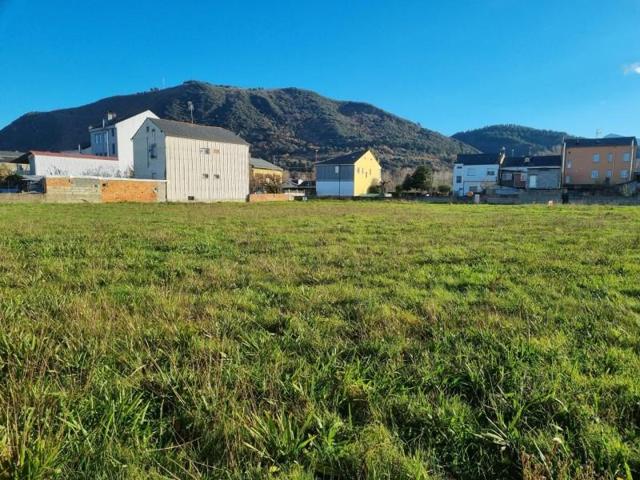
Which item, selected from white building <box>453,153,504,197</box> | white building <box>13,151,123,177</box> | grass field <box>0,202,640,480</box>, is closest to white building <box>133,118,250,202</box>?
white building <box>13,151,123,177</box>

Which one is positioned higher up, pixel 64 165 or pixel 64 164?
pixel 64 164

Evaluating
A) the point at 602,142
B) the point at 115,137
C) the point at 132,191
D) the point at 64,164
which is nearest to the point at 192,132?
the point at 132,191

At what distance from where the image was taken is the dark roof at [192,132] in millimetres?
43281

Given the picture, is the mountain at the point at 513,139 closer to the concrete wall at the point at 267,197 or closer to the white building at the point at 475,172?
the white building at the point at 475,172

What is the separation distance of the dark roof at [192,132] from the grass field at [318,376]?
41.5 m

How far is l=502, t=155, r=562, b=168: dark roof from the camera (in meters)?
64.6

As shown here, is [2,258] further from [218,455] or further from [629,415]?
[629,415]

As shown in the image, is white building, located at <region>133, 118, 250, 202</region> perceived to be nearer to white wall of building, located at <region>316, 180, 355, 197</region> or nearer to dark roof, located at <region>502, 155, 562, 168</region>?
white wall of building, located at <region>316, 180, 355, 197</region>

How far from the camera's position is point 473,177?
230ft

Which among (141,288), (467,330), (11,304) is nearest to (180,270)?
(141,288)

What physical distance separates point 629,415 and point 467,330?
140cm

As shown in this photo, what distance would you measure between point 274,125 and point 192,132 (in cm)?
8830

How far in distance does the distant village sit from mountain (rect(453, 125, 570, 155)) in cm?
5806

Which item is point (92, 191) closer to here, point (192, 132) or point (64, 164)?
point (64, 164)
